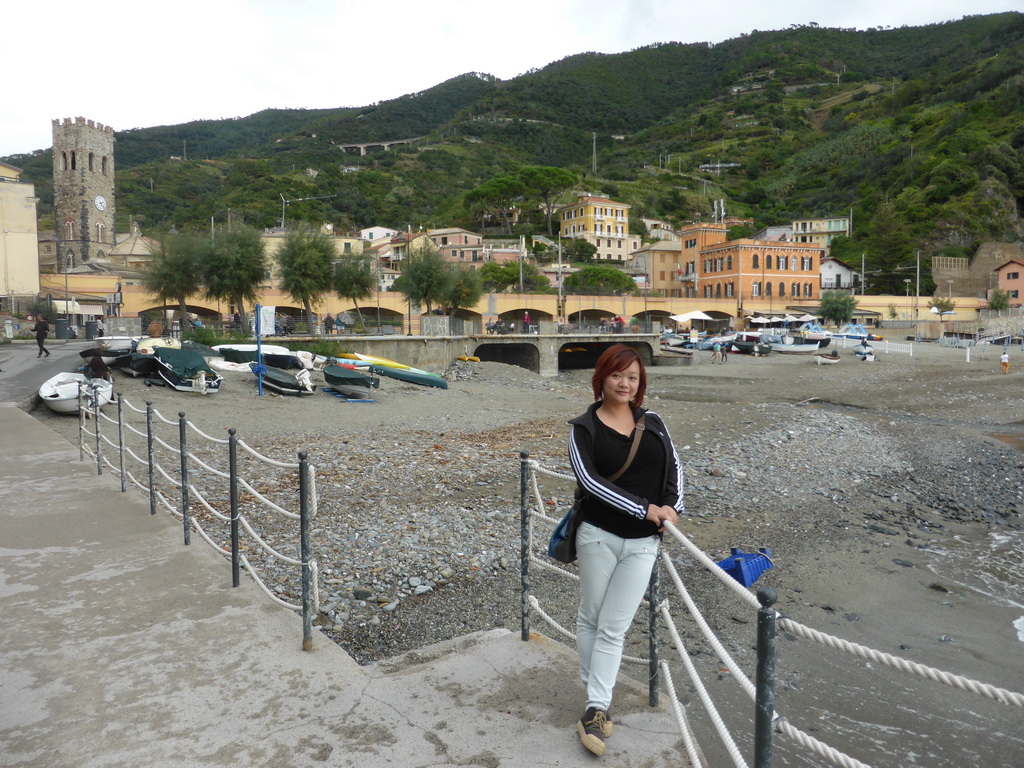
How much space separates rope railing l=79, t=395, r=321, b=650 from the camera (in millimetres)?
3961

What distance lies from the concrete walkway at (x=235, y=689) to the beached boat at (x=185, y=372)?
14.0 metres

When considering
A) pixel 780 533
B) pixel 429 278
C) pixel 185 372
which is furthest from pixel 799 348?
pixel 780 533

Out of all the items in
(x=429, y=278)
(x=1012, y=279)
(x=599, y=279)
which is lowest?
(x=429, y=278)

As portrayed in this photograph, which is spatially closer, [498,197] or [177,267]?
[177,267]

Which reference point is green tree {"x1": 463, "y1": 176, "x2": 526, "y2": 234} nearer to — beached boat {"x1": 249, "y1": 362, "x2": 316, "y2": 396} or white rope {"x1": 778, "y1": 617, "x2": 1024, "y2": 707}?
beached boat {"x1": 249, "y1": 362, "x2": 316, "y2": 396}

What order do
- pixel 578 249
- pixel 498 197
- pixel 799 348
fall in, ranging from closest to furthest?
1. pixel 799 348
2. pixel 578 249
3. pixel 498 197

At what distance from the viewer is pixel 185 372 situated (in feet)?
58.9

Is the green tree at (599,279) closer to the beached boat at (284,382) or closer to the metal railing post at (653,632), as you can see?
the beached boat at (284,382)

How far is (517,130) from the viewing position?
155m

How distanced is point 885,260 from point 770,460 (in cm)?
7616

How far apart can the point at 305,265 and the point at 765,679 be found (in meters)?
35.2

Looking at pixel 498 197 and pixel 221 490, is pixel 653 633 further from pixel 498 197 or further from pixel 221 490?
pixel 498 197

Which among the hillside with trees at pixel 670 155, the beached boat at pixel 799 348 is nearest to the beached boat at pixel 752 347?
the beached boat at pixel 799 348

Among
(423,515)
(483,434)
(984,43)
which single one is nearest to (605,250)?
(483,434)
